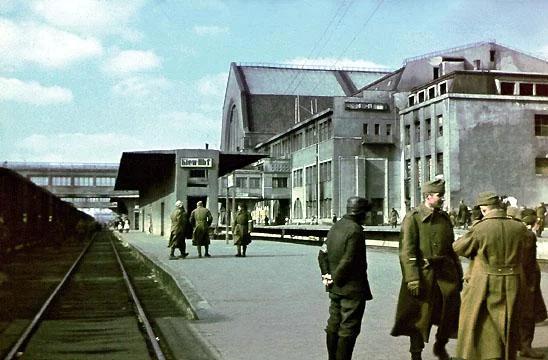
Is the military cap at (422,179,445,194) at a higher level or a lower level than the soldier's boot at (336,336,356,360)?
higher

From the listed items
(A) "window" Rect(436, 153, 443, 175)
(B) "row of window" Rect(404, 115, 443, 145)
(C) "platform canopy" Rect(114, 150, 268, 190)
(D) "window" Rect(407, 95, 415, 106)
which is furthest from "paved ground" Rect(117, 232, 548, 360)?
(D) "window" Rect(407, 95, 415, 106)

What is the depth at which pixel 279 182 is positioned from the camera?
88125 mm

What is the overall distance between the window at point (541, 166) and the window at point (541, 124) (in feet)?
6.84

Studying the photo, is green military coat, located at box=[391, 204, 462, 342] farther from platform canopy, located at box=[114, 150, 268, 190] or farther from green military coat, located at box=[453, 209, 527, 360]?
platform canopy, located at box=[114, 150, 268, 190]

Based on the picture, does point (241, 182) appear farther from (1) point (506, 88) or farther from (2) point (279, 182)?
(1) point (506, 88)

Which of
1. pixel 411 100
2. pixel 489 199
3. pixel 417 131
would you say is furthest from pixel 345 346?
pixel 411 100

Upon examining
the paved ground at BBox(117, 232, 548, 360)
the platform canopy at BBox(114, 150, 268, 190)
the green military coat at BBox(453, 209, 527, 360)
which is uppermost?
the platform canopy at BBox(114, 150, 268, 190)

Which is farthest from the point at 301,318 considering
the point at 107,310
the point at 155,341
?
the point at 107,310

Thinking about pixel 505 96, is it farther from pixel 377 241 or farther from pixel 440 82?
pixel 377 241

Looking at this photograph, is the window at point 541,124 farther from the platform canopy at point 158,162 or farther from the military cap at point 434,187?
the military cap at point 434,187

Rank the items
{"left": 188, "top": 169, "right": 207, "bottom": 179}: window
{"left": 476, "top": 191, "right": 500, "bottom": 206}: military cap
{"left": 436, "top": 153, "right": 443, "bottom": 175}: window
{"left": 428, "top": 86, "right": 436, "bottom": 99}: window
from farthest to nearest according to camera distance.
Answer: {"left": 428, "top": 86, "right": 436, "bottom": 99}: window < {"left": 436, "top": 153, "right": 443, "bottom": 175}: window < {"left": 188, "top": 169, "right": 207, "bottom": 179}: window < {"left": 476, "top": 191, "right": 500, "bottom": 206}: military cap

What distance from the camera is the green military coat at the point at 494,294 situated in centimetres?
600

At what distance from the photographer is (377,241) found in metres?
33.0

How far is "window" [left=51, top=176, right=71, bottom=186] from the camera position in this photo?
112625 millimetres
